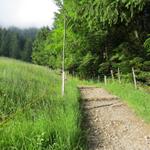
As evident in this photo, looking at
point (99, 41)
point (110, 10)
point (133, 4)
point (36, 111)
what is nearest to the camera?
point (36, 111)

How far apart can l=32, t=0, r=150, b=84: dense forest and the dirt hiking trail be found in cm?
423

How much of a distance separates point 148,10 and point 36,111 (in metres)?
14.4

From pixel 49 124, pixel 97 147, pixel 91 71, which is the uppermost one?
pixel 91 71

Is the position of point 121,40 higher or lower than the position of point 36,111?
higher

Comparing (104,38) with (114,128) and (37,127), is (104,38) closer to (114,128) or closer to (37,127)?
(114,128)

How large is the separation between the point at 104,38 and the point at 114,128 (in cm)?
2105

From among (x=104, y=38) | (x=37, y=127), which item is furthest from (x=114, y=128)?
(x=104, y=38)

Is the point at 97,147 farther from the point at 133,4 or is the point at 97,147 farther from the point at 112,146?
the point at 133,4

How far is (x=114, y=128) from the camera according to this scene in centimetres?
973

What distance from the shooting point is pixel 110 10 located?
52.6 feet

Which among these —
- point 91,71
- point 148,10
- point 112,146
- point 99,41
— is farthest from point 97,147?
point 91,71

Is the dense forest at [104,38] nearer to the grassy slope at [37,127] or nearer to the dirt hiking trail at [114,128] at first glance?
the dirt hiking trail at [114,128]

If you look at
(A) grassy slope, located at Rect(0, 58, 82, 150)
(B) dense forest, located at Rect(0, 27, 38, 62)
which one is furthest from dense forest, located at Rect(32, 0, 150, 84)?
(B) dense forest, located at Rect(0, 27, 38, 62)

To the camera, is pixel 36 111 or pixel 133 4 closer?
pixel 36 111
